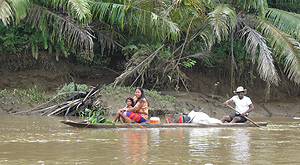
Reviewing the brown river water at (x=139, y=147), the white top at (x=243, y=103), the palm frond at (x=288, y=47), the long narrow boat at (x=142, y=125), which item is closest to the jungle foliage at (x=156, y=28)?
the palm frond at (x=288, y=47)

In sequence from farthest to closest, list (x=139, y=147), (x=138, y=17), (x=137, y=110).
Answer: (x=138, y=17) → (x=137, y=110) → (x=139, y=147)

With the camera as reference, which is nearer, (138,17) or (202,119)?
(202,119)

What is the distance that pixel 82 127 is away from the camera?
9555mm

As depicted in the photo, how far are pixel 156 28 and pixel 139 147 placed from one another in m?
8.69

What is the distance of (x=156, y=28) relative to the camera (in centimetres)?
1475

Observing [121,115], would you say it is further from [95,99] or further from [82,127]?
[95,99]

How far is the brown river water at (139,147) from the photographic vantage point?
5461mm

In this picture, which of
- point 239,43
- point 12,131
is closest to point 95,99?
point 12,131

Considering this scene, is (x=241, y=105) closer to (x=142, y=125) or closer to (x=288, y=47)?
(x=142, y=125)

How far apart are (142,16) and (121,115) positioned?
551cm

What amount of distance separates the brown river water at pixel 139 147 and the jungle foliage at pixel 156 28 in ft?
18.9

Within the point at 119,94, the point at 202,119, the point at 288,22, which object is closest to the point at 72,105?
the point at 119,94

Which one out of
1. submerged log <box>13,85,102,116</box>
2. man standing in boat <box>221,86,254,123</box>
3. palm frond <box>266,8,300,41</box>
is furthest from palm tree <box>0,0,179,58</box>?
palm frond <box>266,8,300,41</box>

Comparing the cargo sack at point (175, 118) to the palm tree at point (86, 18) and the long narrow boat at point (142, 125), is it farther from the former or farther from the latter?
the palm tree at point (86, 18)
